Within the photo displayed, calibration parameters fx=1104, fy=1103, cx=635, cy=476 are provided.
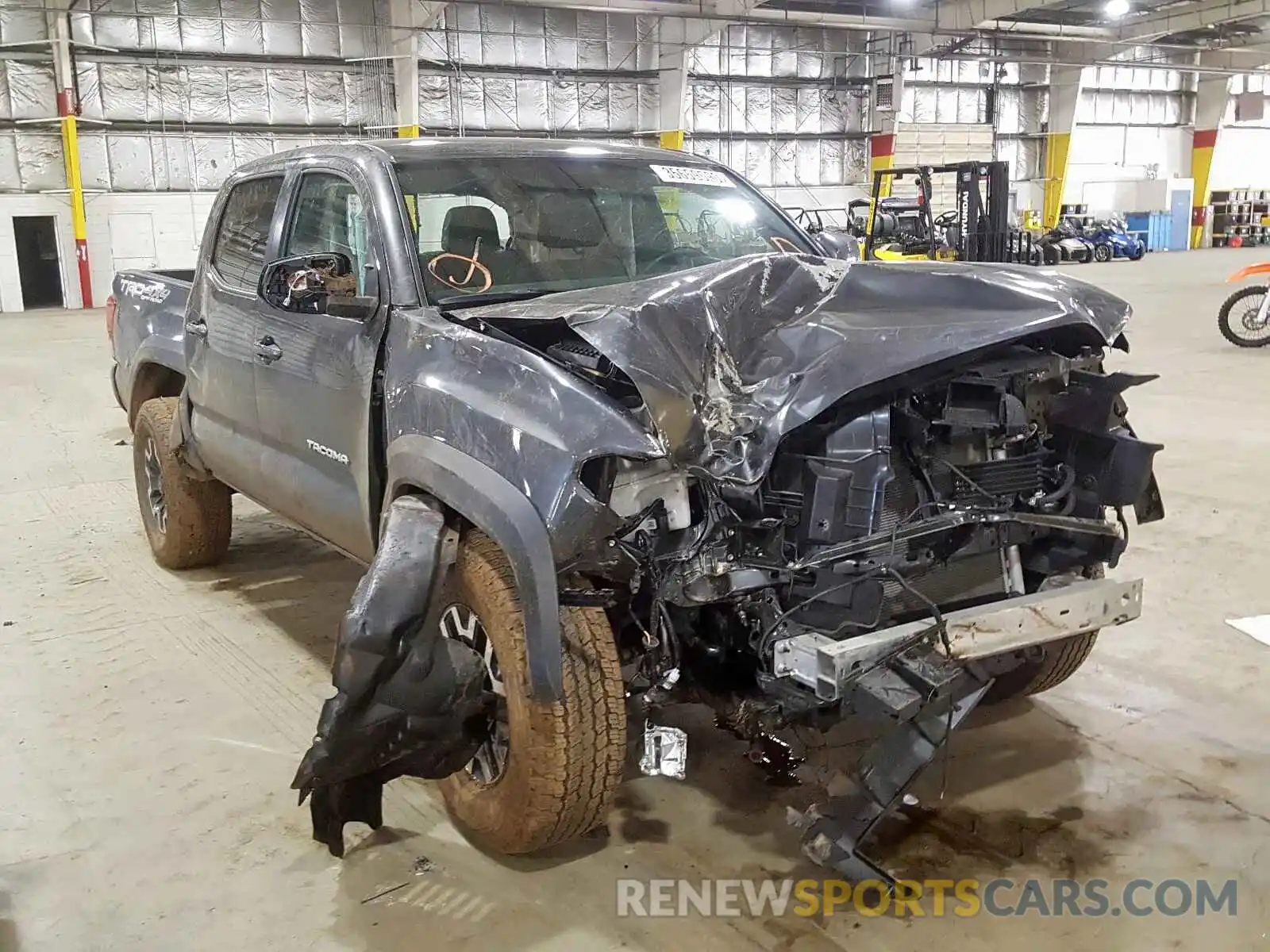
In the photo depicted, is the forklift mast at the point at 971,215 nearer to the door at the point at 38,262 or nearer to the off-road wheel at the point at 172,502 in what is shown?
the door at the point at 38,262

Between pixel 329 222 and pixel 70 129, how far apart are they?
18.6 meters

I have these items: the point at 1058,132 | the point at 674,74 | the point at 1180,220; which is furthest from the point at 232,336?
the point at 1180,220

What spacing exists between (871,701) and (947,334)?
850 mm

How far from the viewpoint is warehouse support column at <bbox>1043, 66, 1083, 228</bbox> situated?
29.8 meters

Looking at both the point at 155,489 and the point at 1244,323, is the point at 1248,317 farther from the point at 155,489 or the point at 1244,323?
the point at 155,489

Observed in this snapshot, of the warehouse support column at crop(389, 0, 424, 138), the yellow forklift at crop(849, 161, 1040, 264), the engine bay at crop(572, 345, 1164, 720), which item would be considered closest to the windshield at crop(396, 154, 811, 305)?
the engine bay at crop(572, 345, 1164, 720)

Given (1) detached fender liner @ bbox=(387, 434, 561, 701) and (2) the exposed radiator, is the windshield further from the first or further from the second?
(2) the exposed radiator

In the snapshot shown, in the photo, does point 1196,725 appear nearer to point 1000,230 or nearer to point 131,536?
point 131,536

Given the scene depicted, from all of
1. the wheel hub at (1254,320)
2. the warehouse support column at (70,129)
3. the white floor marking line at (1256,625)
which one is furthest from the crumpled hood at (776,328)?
the warehouse support column at (70,129)

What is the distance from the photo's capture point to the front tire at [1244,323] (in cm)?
1159

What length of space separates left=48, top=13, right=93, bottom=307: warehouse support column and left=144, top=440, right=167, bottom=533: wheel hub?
16.9 m

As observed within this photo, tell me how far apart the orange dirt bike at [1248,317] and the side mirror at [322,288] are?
35.5 ft

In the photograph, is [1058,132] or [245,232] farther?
[1058,132]

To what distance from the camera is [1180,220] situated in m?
32.2
